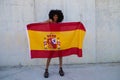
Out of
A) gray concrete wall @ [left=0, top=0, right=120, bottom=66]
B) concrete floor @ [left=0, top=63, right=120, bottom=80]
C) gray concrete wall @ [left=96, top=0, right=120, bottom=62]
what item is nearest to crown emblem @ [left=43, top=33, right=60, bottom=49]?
concrete floor @ [left=0, top=63, right=120, bottom=80]

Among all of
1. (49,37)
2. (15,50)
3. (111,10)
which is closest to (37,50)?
(49,37)

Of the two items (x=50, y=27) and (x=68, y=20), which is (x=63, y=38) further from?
(x=68, y=20)

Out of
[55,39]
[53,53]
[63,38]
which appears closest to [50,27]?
[55,39]

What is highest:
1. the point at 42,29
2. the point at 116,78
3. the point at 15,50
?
the point at 42,29

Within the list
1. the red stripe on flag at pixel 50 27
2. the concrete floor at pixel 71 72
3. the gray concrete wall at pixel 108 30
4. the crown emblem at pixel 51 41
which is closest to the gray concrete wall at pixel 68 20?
the gray concrete wall at pixel 108 30

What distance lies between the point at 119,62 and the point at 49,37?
2.49 meters

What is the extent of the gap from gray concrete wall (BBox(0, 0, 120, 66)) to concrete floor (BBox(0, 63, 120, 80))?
0.76 feet

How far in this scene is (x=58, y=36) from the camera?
24.2 ft

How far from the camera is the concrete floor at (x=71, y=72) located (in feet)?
24.2

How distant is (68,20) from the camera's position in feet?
27.1

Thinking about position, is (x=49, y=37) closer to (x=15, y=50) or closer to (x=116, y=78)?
(x=15, y=50)

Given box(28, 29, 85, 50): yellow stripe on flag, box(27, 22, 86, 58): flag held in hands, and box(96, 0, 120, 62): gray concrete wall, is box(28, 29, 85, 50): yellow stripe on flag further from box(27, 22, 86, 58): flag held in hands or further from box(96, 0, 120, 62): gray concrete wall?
box(96, 0, 120, 62): gray concrete wall

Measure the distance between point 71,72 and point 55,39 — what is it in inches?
40.0

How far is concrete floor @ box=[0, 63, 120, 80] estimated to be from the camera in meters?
7.36
